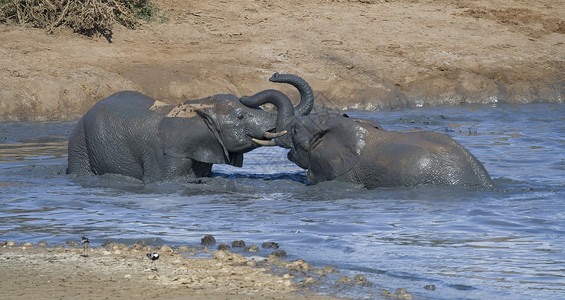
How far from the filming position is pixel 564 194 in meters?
8.88

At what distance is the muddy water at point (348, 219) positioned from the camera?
19.4 feet

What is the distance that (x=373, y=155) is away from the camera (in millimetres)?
9000

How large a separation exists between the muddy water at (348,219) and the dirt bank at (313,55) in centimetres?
435

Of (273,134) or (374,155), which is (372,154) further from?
(273,134)

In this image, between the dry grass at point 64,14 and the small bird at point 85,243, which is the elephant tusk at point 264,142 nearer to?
the small bird at point 85,243

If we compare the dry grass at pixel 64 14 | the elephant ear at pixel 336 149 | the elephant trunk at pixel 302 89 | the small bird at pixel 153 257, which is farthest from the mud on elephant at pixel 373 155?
the dry grass at pixel 64 14

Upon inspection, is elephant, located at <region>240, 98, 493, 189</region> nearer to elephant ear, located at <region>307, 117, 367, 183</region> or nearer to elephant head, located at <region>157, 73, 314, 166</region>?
elephant ear, located at <region>307, 117, 367, 183</region>

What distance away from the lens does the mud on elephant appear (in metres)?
8.77

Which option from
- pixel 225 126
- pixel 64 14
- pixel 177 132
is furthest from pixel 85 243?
pixel 64 14

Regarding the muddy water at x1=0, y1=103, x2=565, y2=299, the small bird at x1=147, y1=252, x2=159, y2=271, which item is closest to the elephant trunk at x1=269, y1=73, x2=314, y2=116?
the muddy water at x1=0, y1=103, x2=565, y2=299

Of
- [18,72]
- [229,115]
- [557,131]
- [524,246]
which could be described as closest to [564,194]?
[524,246]

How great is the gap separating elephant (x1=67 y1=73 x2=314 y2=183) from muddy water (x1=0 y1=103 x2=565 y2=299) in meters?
0.20

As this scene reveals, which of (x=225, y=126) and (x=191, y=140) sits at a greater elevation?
(x=225, y=126)

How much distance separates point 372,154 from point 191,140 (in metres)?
1.90
